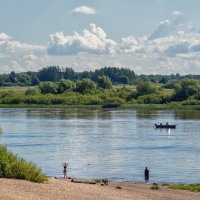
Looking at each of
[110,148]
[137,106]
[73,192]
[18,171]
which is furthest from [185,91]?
[73,192]

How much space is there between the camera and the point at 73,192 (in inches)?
1310

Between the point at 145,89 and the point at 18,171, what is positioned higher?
the point at 145,89

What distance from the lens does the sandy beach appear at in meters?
30.3

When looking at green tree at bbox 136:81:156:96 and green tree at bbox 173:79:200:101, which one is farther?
green tree at bbox 136:81:156:96

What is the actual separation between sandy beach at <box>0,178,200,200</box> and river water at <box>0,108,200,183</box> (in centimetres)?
1045

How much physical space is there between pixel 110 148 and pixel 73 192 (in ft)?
132

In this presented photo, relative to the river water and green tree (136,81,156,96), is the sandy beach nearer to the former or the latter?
A: the river water

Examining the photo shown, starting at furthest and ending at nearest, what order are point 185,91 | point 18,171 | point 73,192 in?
point 185,91
point 18,171
point 73,192

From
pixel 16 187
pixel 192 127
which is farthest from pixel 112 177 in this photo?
pixel 192 127

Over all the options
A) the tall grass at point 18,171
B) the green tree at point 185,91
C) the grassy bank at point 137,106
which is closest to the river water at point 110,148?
the tall grass at point 18,171

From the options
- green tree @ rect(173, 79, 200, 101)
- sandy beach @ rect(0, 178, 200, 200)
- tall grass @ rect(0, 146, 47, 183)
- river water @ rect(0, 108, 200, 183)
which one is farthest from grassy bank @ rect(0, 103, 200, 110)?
tall grass @ rect(0, 146, 47, 183)

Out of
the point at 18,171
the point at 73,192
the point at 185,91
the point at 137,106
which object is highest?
the point at 185,91

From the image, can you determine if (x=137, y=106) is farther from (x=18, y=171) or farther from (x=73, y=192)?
(x=73, y=192)

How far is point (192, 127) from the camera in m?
105
